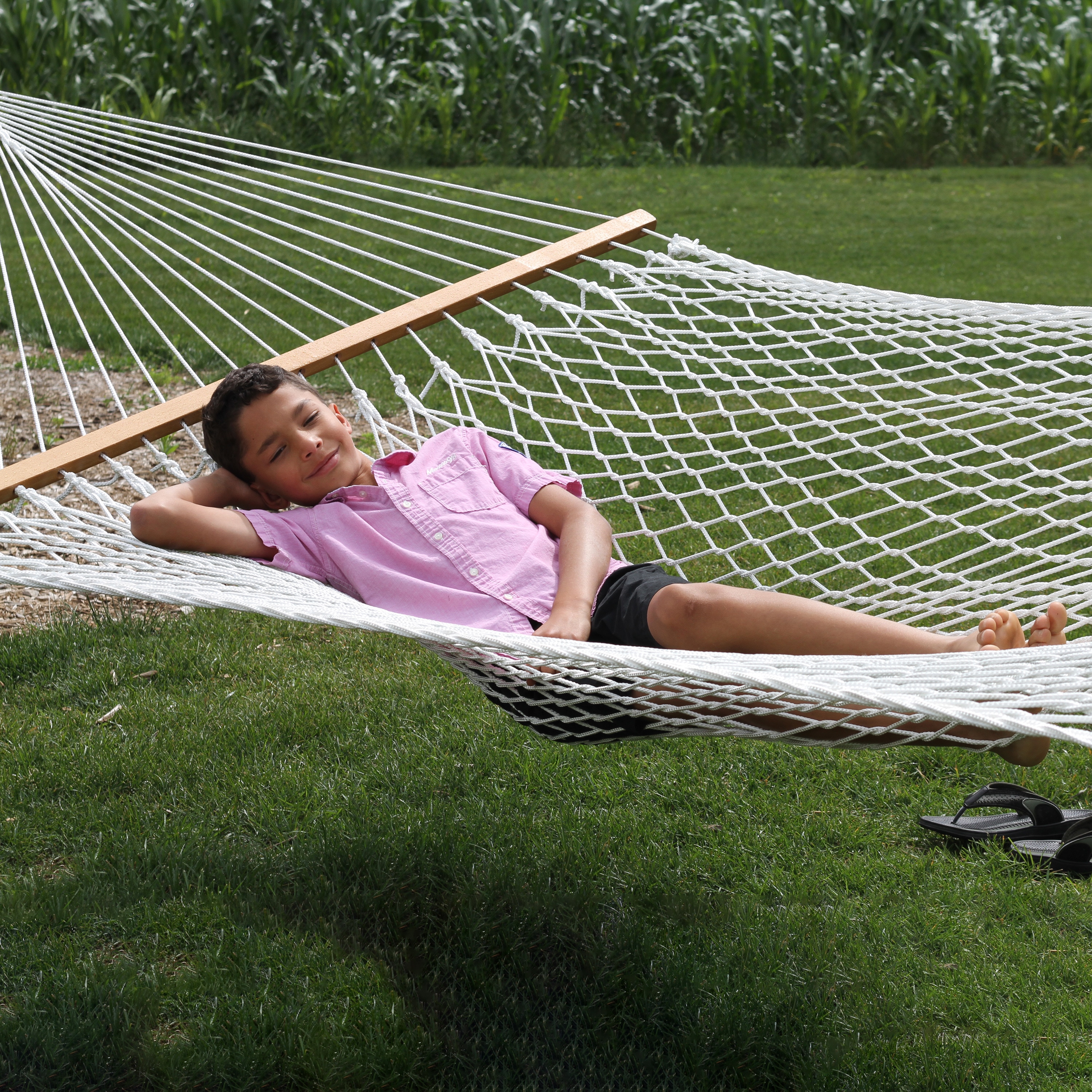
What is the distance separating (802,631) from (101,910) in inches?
40.3

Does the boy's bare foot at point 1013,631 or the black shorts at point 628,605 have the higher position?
the boy's bare foot at point 1013,631

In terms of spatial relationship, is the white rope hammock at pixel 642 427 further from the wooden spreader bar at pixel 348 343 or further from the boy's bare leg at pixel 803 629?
the boy's bare leg at pixel 803 629

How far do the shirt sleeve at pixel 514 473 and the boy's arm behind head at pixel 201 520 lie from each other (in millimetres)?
374

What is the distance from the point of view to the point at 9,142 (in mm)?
2754

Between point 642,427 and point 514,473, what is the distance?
1803 millimetres

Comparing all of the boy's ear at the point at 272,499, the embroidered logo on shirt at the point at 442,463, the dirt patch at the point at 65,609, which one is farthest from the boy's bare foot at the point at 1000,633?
the dirt patch at the point at 65,609

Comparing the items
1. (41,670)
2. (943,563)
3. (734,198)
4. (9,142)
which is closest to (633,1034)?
(943,563)

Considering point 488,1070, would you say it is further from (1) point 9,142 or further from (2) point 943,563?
(1) point 9,142

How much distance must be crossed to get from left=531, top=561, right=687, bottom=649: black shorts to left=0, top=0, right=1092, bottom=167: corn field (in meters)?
6.17

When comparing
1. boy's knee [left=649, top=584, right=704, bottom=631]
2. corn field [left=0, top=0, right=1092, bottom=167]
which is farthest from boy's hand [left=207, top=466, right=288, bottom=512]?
corn field [left=0, top=0, right=1092, bottom=167]

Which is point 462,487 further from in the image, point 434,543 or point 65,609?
point 65,609

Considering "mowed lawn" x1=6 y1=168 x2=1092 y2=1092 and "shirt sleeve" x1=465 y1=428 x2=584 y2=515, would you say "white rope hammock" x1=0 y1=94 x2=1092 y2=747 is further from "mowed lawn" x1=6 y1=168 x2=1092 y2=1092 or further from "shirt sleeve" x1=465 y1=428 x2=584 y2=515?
"mowed lawn" x1=6 y1=168 x2=1092 y2=1092

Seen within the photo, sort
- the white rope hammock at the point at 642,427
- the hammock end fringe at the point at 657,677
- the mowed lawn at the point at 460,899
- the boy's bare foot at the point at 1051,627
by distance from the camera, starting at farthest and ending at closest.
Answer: the boy's bare foot at the point at 1051,627
the mowed lawn at the point at 460,899
the white rope hammock at the point at 642,427
the hammock end fringe at the point at 657,677

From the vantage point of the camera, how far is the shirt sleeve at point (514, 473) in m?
1.97
